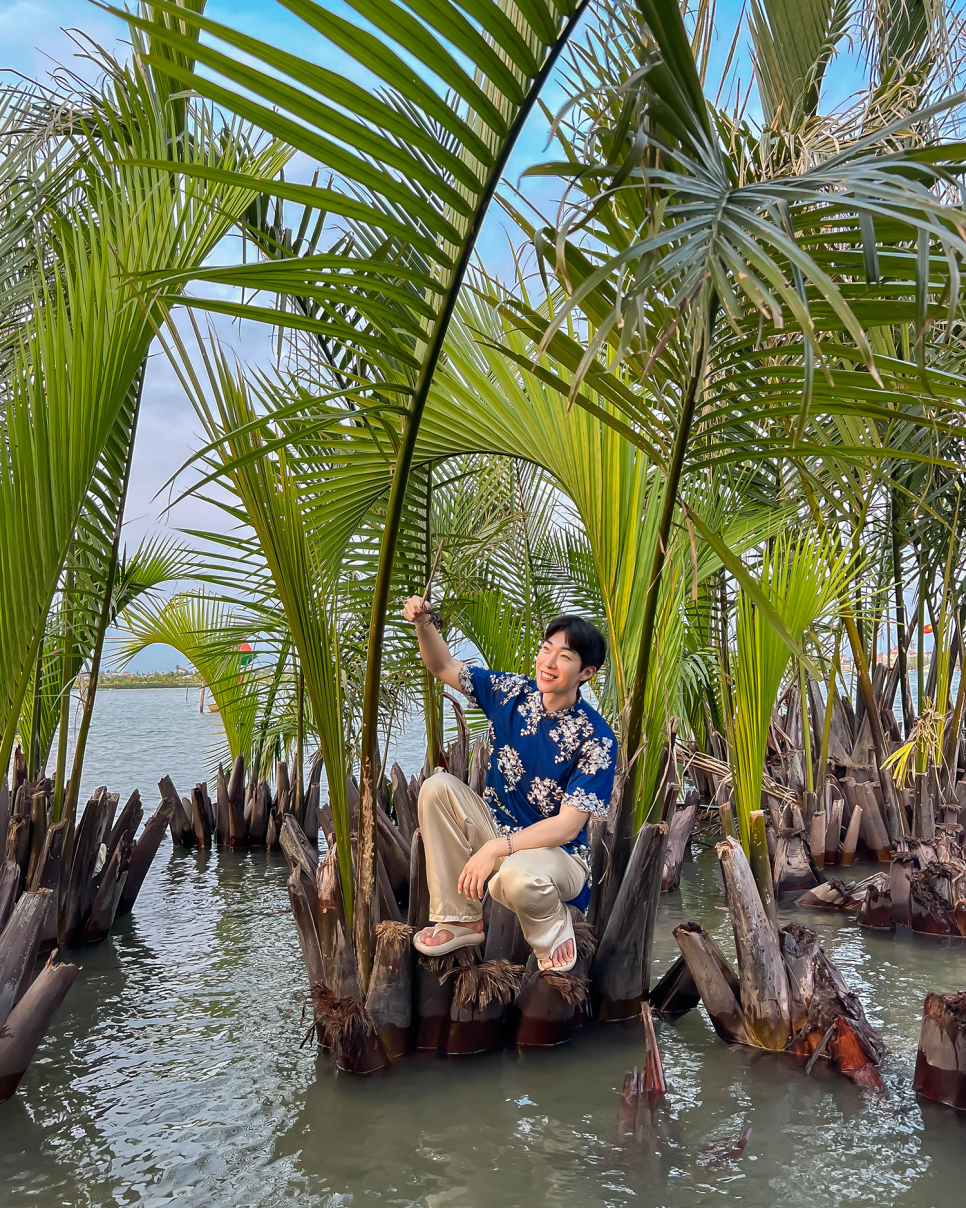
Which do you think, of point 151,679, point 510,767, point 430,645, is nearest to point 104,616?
point 430,645

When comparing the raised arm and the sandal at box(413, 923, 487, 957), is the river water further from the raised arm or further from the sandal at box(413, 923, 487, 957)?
the raised arm

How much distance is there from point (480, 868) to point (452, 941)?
0.71 feet

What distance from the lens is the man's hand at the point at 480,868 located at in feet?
6.93

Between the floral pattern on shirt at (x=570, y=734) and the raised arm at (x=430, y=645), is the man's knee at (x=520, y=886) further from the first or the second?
the raised arm at (x=430, y=645)

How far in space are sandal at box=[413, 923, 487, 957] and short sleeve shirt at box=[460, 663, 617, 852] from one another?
257mm

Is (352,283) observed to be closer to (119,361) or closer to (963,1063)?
(119,361)

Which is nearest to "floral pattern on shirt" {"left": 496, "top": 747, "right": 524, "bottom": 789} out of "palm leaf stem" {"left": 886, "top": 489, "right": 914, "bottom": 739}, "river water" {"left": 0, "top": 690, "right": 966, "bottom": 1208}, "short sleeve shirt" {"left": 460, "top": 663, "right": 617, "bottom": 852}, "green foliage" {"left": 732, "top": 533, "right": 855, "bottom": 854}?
"short sleeve shirt" {"left": 460, "top": 663, "right": 617, "bottom": 852}

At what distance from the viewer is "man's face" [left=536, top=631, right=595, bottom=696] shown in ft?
7.66

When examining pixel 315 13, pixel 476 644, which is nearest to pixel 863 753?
pixel 476 644

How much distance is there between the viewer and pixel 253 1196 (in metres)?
1.62

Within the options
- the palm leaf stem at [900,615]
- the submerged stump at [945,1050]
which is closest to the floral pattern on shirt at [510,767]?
the submerged stump at [945,1050]

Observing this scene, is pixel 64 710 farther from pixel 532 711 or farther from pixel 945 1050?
pixel 945 1050

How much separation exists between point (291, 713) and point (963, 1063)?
136 inches

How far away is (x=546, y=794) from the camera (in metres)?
2.36
